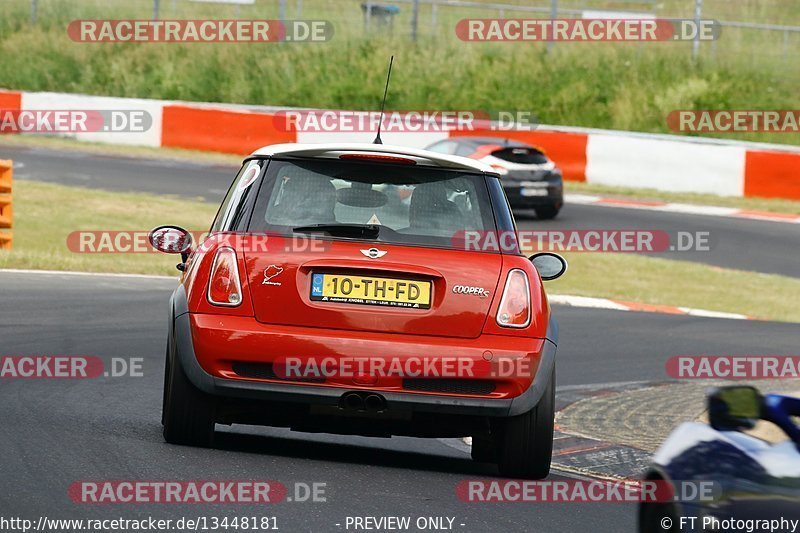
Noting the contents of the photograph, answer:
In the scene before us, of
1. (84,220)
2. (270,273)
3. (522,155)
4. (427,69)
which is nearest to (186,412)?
(270,273)

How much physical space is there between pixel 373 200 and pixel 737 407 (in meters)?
3.28

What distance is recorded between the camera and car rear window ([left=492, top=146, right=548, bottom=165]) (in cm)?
2666

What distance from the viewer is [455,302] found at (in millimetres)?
7441

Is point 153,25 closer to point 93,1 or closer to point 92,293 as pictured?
point 93,1

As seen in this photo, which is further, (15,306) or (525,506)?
(15,306)

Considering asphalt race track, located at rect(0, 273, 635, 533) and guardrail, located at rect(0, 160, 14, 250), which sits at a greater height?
asphalt race track, located at rect(0, 273, 635, 533)

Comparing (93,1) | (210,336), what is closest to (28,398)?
(210,336)

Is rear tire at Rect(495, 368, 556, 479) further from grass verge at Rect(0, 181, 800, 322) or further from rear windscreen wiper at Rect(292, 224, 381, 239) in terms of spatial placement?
grass verge at Rect(0, 181, 800, 322)

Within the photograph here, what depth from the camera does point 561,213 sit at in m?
27.0

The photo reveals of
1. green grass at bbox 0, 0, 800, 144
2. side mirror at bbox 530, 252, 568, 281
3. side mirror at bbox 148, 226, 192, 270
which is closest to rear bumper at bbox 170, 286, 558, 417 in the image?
side mirror at bbox 530, 252, 568, 281

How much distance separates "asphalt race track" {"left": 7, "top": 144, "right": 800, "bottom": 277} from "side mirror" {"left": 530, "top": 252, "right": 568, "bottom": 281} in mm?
14180

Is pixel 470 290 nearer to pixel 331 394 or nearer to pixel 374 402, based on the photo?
pixel 374 402

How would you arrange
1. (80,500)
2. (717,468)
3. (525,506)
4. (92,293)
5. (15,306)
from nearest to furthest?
(717,468) < (80,500) < (525,506) < (15,306) < (92,293)

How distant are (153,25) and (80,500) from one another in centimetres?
3224
